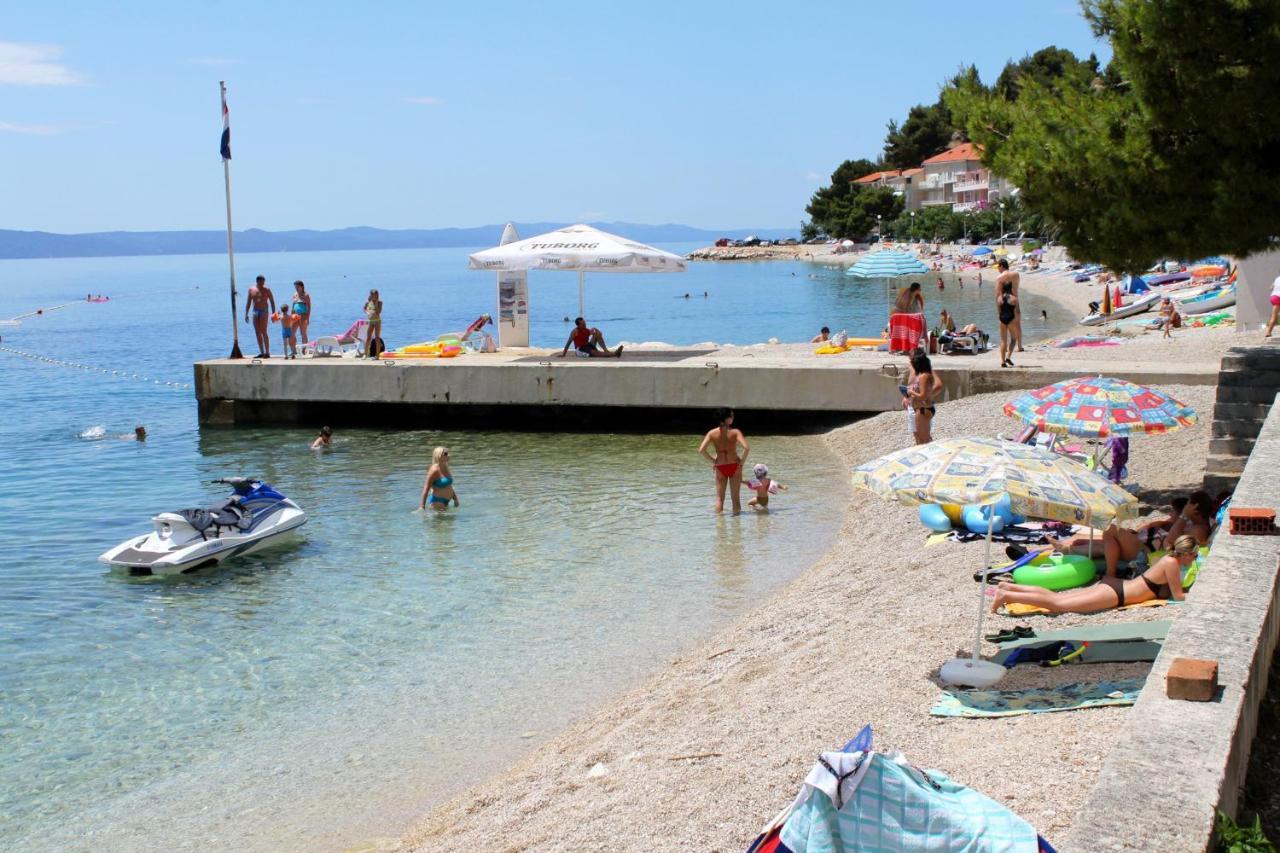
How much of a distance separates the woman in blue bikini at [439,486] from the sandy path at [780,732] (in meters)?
6.68

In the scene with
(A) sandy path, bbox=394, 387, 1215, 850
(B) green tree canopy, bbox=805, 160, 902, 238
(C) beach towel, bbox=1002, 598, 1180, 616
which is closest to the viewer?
(A) sandy path, bbox=394, 387, 1215, 850

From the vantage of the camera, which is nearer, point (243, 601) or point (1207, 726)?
point (1207, 726)

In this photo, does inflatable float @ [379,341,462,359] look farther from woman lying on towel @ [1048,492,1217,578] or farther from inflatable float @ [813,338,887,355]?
woman lying on towel @ [1048,492,1217,578]

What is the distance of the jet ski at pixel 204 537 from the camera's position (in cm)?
1520

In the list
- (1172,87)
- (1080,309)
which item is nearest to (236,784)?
(1172,87)

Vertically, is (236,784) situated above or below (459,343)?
below

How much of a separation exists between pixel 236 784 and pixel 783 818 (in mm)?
5732

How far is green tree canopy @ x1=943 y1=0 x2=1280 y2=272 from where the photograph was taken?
36.7 feet

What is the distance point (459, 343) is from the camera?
27906mm

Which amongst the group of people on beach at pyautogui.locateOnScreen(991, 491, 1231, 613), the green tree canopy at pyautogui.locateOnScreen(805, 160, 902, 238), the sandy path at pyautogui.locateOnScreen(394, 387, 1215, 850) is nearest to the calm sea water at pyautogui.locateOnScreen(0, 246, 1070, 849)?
the sandy path at pyautogui.locateOnScreen(394, 387, 1215, 850)

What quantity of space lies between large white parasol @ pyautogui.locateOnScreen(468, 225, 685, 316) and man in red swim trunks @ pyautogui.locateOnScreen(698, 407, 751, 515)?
926cm

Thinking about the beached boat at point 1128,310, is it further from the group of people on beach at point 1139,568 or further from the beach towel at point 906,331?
the group of people on beach at point 1139,568

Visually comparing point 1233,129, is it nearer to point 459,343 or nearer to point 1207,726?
point 1207,726

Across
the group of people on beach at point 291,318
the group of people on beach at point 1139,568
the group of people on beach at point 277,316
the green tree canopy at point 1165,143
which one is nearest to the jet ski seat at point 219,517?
the group of people on beach at point 1139,568
